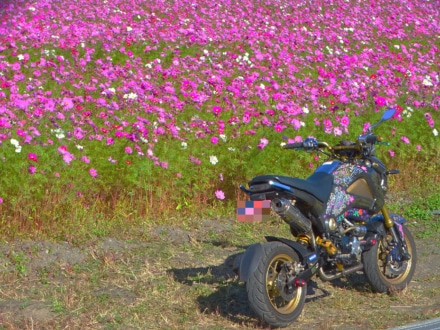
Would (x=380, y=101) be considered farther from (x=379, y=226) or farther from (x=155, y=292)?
(x=155, y=292)

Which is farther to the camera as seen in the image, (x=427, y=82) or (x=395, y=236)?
(x=427, y=82)

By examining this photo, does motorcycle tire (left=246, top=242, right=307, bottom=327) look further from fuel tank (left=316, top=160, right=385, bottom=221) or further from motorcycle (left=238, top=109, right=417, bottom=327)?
fuel tank (left=316, top=160, right=385, bottom=221)

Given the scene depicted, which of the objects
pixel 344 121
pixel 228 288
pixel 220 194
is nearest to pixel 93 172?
pixel 220 194

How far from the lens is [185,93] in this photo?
10.0m

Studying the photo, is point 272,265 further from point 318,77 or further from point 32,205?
point 318,77

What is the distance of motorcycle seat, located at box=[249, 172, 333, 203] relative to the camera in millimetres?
5496

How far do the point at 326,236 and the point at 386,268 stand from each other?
3.12 feet

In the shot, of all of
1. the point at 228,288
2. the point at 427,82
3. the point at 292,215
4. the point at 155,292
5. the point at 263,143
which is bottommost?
the point at 155,292

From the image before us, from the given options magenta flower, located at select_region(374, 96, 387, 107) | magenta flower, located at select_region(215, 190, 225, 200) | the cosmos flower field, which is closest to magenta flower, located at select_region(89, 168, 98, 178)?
the cosmos flower field

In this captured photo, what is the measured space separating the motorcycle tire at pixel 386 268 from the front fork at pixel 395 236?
8 cm

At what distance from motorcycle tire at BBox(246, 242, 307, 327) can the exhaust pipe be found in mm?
195

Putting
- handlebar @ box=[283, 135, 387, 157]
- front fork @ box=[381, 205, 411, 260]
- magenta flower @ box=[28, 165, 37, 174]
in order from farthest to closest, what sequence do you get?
magenta flower @ box=[28, 165, 37, 174] → front fork @ box=[381, 205, 411, 260] → handlebar @ box=[283, 135, 387, 157]

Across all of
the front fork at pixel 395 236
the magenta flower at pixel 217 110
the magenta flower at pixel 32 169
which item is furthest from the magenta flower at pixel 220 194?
the front fork at pixel 395 236

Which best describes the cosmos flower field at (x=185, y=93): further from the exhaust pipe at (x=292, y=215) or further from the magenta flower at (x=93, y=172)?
the exhaust pipe at (x=292, y=215)
